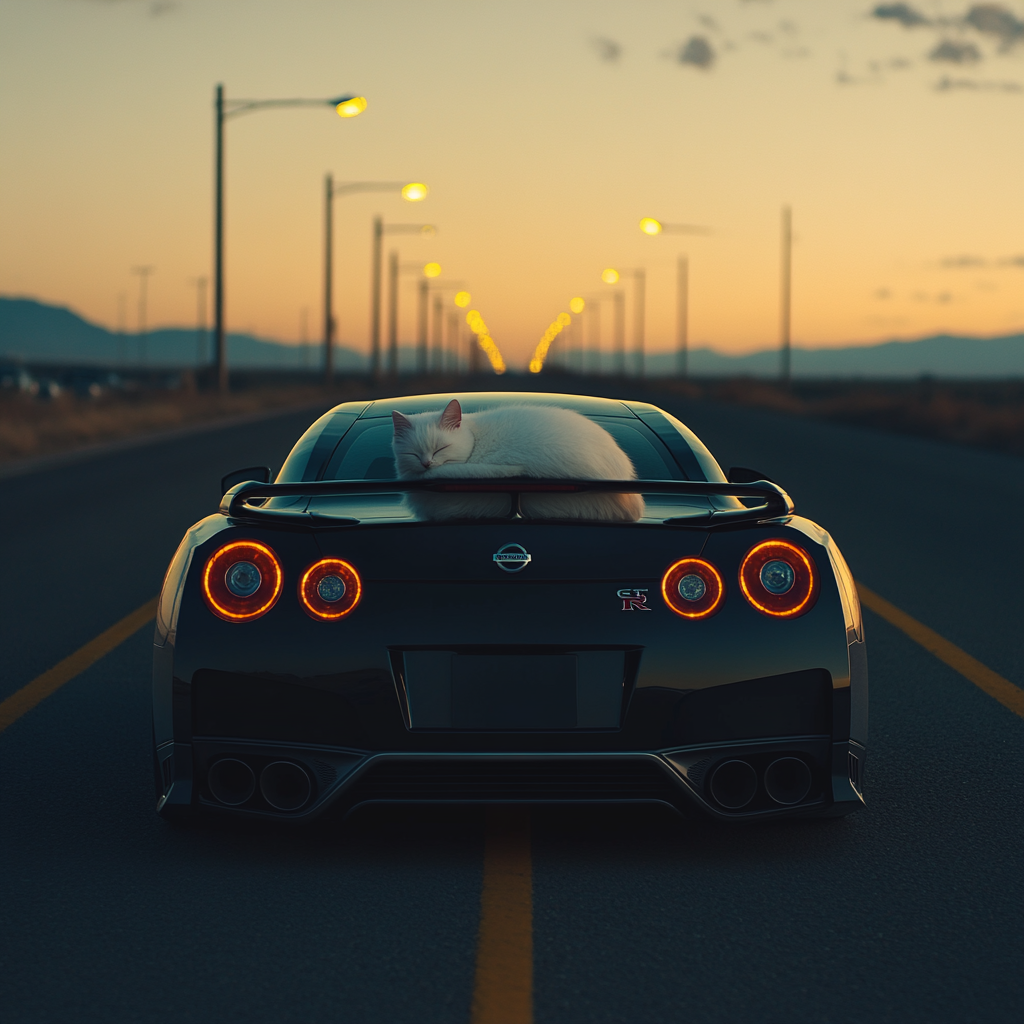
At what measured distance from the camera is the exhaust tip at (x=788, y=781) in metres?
4.01

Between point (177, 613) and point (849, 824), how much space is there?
7.13ft

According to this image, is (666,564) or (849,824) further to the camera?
(849,824)

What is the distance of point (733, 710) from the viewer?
12.9ft

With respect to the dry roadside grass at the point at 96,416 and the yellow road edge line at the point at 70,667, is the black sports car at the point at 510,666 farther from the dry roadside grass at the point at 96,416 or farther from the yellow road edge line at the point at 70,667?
the dry roadside grass at the point at 96,416

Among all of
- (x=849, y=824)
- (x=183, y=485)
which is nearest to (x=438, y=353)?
(x=183, y=485)

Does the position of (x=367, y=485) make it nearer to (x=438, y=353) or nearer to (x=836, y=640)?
(x=836, y=640)

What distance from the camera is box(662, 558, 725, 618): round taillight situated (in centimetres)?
396

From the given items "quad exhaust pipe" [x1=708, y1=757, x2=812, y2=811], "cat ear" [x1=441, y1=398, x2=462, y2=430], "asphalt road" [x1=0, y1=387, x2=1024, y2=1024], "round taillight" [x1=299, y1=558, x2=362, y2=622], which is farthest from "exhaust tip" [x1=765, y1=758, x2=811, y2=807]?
"cat ear" [x1=441, y1=398, x2=462, y2=430]

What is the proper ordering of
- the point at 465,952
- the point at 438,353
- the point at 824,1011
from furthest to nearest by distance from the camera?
the point at 438,353
the point at 465,952
the point at 824,1011

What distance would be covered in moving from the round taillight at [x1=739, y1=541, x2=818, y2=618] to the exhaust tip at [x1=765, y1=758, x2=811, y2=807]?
1.37 feet

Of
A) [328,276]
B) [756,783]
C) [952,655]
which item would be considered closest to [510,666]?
[756,783]

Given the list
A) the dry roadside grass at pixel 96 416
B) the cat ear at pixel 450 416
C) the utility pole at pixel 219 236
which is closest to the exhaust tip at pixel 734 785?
the cat ear at pixel 450 416

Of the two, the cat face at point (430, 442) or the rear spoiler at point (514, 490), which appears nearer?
the rear spoiler at point (514, 490)

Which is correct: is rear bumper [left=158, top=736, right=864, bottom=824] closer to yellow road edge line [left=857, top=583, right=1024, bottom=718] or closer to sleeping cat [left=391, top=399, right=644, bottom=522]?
sleeping cat [left=391, top=399, right=644, bottom=522]
